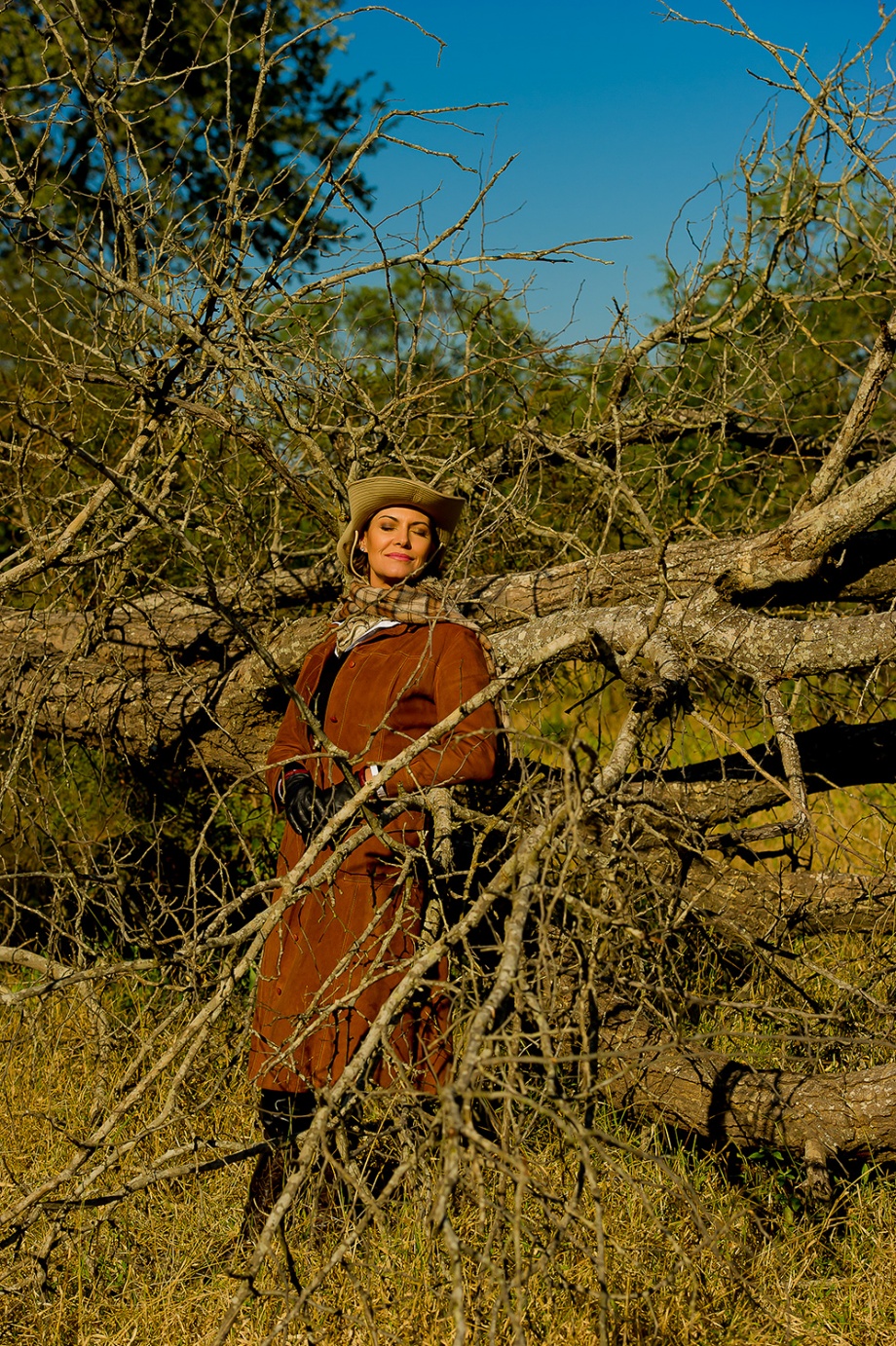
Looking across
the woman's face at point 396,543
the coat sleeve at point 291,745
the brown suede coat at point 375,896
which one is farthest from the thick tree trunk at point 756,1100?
→ the woman's face at point 396,543

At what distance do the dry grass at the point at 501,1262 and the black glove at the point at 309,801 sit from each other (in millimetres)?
553

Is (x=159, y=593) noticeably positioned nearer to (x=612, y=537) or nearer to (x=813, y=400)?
(x=612, y=537)

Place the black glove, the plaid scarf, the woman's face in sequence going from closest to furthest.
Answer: the black glove < the plaid scarf < the woman's face

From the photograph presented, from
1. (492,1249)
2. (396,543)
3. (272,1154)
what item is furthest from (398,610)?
(492,1249)

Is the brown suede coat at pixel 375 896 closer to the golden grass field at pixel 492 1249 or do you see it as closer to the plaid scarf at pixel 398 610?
the plaid scarf at pixel 398 610

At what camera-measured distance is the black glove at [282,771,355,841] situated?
8.91ft

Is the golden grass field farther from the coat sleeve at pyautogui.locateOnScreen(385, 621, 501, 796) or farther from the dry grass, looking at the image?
the coat sleeve at pyautogui.locateOnScreen(385, 621, 501, 796)

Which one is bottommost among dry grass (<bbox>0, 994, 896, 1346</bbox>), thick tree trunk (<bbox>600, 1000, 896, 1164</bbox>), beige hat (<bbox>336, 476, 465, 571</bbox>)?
dry grass (<bbox>0, 994, 896, 1346</bbox>)

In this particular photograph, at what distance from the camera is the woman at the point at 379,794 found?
2.74 metres

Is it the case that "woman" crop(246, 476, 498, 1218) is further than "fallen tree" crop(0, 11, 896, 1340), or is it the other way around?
"woman" crop(246, 476, 498, 1218)

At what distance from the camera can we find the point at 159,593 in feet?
14.9

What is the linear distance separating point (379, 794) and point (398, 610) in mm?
736

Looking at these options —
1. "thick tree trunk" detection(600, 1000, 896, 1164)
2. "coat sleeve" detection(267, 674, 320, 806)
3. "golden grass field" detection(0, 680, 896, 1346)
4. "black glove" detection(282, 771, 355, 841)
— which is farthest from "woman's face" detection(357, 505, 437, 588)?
"thick tree trunk" detection(600, 1000, 896, 1164)

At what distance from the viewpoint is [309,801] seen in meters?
2.87
